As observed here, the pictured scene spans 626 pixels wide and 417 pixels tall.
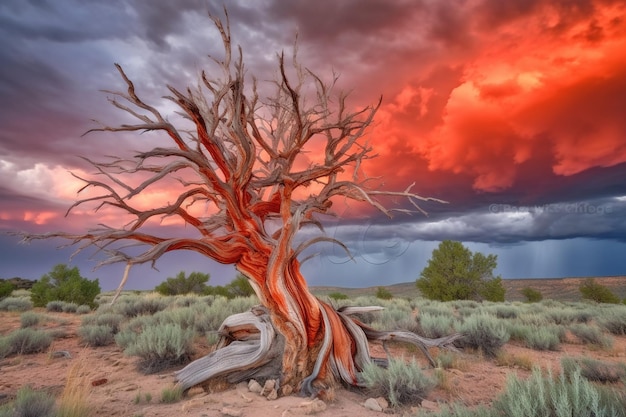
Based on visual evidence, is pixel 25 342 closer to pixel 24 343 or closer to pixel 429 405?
pixel 24 343

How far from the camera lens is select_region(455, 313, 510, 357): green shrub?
8.51 m

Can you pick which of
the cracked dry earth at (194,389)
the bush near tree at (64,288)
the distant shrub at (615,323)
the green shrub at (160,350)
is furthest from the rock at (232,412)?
the bush near tree at (64,288)

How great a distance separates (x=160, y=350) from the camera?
6.99 metres

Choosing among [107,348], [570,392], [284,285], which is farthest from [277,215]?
[107,348]

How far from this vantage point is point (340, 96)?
6270mm

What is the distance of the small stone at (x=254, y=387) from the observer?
5.66m

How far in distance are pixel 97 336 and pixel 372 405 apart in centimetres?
783

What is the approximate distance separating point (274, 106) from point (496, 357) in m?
7.97

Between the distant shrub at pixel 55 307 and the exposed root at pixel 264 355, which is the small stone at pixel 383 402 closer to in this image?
the exposed root at pixel 264 355

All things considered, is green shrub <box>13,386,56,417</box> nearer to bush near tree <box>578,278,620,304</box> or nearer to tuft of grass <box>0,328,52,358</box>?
tuft of grass <box>0,328,52,358</box>

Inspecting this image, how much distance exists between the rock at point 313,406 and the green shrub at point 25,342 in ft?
24.9

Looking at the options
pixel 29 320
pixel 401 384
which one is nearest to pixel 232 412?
pixel 401 384

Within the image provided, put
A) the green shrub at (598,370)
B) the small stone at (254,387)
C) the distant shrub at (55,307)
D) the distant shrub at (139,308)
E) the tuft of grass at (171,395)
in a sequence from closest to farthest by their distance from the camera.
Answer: the tuft of grass at (171,395) < the small stone at (254,387) < the green shrub at (598,370) < the distant shrub at (139,308) < the distant shrub at (55,307)

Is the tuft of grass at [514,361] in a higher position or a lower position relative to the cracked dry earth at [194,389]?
lower
